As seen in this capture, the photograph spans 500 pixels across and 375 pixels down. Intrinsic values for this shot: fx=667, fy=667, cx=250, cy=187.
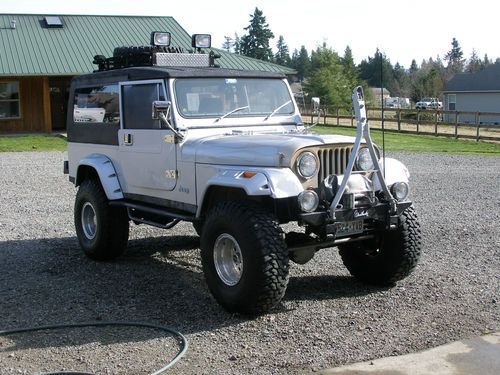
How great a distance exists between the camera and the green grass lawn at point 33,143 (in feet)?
75.0

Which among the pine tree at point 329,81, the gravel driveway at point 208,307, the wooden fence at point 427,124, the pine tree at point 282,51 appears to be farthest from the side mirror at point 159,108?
the pine tree at point 282,51

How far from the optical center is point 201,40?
8.35 meters

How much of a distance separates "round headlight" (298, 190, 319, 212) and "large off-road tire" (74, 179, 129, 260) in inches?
115

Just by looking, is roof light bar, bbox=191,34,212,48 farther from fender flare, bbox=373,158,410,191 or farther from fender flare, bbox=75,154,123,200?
fender flare, bbox=373,158,410,191

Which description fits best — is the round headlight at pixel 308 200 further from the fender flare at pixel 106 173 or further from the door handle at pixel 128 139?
the fender flare at pixel 106 173

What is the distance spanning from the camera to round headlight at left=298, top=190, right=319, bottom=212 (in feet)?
17.6

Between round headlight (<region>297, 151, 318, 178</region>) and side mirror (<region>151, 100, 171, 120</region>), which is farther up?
side mirror (<region>151, 100, 171, 120</region>)

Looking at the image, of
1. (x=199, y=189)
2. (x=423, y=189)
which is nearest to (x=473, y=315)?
(x=199, y=189)

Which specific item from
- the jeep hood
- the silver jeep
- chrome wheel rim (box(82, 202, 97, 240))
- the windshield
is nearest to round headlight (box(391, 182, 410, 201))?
the silver jeep

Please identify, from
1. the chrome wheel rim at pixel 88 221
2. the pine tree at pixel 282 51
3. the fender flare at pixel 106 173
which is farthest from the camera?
the pine tree at pixel 282 51

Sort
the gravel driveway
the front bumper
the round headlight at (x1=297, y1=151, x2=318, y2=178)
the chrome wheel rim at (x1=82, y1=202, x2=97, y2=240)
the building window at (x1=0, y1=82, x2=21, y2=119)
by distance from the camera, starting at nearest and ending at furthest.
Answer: the gravel driveway < the front bumper < the round headlight at (x1=297, y1=151, x2=318, y2=178) < the chrome wheel rim at (x1=82, y1=202, x2=97, y2=240) < the building window at (x1=0, y1=82, x2=21, y2=119)

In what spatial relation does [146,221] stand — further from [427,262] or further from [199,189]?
[427,262]

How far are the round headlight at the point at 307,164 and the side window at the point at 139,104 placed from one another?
1844mm

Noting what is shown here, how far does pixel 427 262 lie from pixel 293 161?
2693 mm
